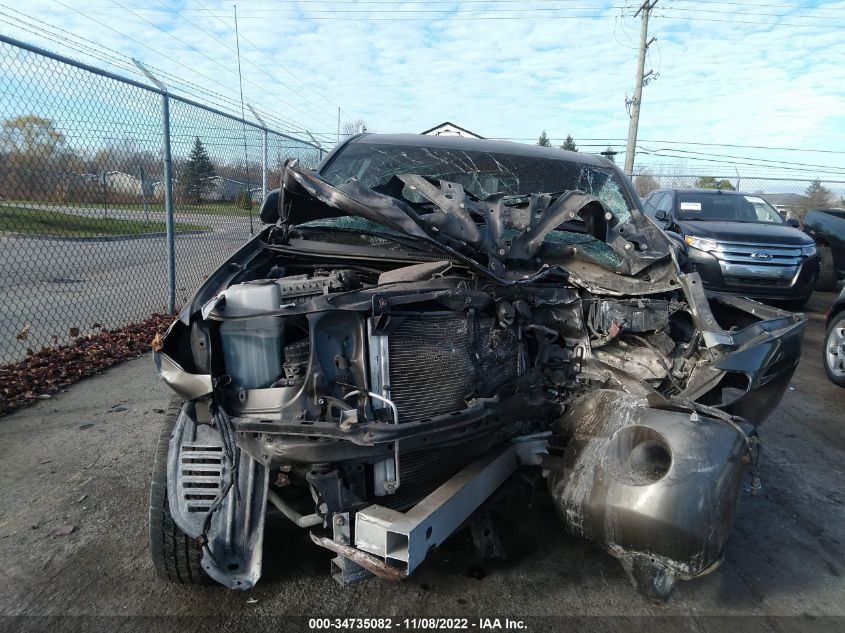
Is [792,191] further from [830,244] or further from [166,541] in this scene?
[166,541]

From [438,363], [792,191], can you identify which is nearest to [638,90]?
[792,191]

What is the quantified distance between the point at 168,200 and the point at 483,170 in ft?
12.6

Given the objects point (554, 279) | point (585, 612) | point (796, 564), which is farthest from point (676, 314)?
point (585, 612)

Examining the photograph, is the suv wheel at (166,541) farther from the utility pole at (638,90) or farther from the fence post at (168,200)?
the utility pole at (638,90)

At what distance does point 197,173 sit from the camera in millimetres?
7203

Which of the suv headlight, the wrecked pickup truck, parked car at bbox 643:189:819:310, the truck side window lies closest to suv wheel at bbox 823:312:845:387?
parked car at bbox 643:189:819:310

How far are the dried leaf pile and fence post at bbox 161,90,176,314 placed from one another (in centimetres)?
42

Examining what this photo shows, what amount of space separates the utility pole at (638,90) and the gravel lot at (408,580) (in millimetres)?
16990

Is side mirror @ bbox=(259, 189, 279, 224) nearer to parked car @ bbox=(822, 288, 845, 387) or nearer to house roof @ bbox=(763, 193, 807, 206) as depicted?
parked car @ bbox=(822, 288, 845, 387)

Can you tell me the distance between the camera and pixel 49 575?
8.25 ft

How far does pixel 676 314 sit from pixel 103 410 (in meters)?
4.12

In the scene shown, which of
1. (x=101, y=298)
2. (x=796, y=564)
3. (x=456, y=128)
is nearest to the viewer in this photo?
(x=796, y=564)

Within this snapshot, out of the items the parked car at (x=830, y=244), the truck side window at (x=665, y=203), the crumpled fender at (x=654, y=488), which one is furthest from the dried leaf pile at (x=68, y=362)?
the parked car at (x=830, y=244)

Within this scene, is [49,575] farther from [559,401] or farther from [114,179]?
[114,179]
